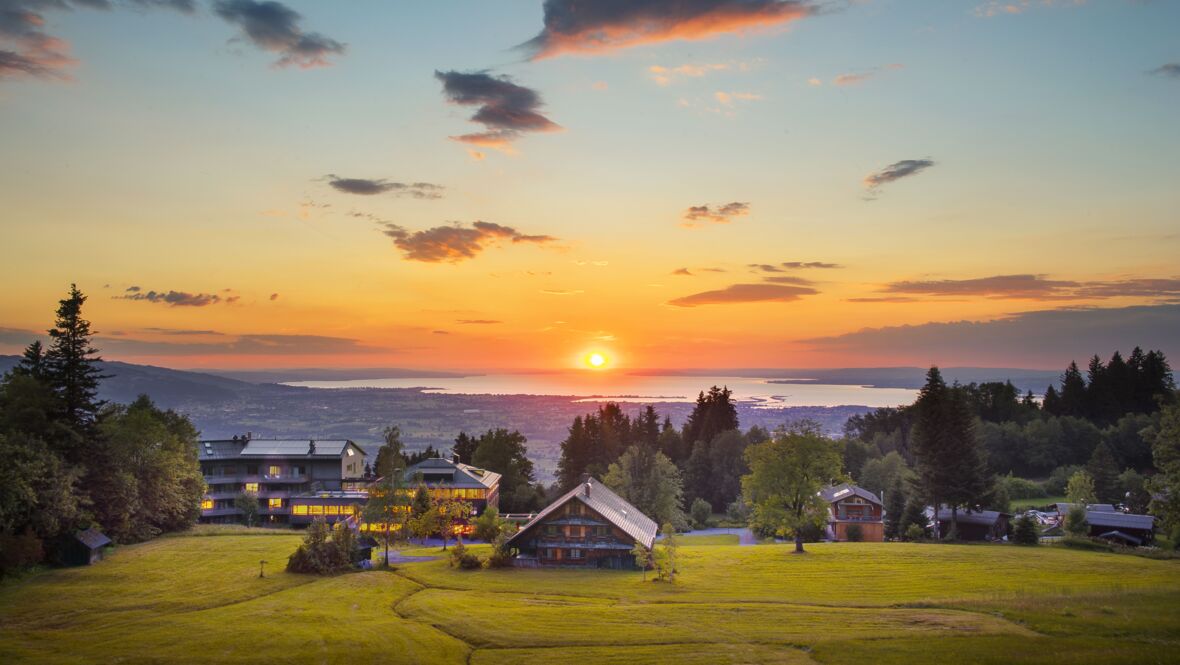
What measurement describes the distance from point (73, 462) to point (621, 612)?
5350 centimetres

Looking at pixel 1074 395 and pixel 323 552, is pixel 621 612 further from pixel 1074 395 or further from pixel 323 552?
pixel 1074 395

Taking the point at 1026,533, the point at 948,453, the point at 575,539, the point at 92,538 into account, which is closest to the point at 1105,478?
the point at 948,453

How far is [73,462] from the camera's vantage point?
68.6 m

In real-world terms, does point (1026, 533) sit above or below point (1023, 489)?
above

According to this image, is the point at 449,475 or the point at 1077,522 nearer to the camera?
the point at 1077,522

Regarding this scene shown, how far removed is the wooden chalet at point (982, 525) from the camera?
84375 mm

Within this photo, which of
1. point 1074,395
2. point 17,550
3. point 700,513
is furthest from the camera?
point 1074,395

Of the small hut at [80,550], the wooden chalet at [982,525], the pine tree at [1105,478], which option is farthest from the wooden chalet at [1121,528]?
the small hut at [80,550]

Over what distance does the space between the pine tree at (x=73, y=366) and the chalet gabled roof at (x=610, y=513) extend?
4171 cm

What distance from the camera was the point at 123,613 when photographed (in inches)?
1801

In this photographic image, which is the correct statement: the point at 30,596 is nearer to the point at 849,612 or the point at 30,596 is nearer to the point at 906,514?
the point at 849,612

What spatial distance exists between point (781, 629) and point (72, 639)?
3614cm

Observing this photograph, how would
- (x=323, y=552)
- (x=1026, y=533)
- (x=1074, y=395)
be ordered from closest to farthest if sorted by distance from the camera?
(x=323, y=552) → (x=1026, y=533) → (x=1074, y=395)

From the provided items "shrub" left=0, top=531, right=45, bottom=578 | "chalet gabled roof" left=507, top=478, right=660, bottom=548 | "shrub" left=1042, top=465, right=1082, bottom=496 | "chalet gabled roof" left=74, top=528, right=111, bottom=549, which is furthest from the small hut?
"shrub" left=1042, top=465, right=1082, bottom=496
